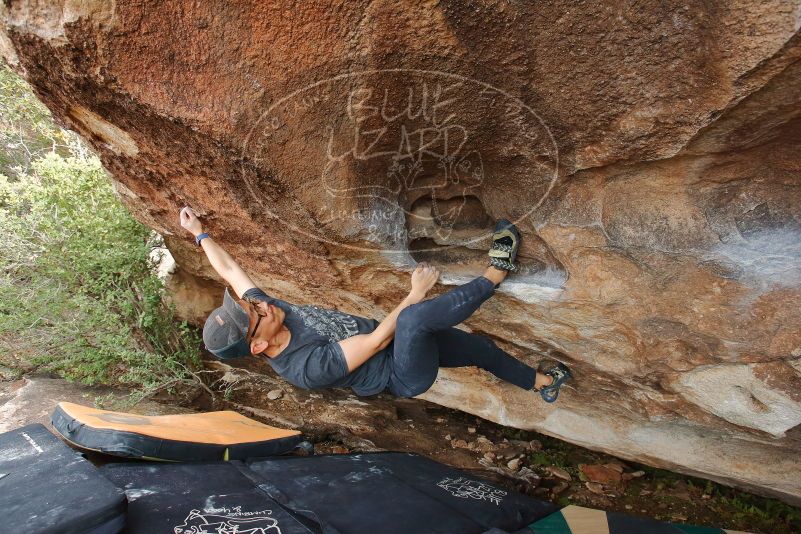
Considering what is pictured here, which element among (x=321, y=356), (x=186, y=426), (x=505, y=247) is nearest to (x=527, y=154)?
(x=505, y=247)

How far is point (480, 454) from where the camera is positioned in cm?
387

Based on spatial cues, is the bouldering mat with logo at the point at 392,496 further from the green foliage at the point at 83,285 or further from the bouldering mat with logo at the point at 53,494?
the green foliage at the point at 83,285

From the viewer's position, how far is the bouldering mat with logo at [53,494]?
1.61 meters

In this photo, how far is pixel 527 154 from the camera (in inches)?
84.7

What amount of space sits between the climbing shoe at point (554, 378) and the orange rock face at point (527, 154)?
14 cm

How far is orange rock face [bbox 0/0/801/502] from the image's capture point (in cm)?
164

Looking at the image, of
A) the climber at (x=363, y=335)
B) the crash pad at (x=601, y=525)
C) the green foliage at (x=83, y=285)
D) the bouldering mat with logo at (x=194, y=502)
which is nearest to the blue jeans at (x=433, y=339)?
the climber at (x=363, y=335)

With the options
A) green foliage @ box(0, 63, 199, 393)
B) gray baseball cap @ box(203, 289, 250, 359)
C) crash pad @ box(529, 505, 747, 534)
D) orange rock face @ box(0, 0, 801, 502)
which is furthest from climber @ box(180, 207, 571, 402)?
green foliage @ box(0, 63, 199, 393)

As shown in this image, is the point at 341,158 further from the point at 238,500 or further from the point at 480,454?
the point at 480,454

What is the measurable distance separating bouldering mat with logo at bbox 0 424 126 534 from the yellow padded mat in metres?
0.35

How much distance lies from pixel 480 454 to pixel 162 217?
2.76 meters

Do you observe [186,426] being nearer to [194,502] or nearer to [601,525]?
[194,502]

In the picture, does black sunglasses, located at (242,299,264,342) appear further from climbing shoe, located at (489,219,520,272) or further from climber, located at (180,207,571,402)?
climbing shoe, located at (489,219,520,272)

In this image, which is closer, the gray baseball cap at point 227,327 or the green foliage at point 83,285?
the gray baseball cap at point 227,327
